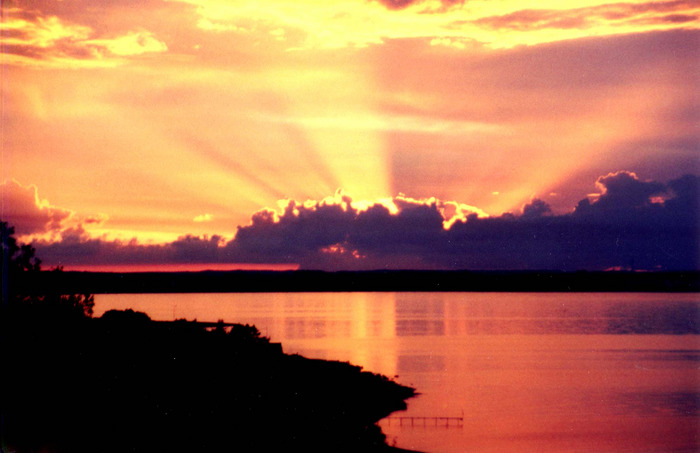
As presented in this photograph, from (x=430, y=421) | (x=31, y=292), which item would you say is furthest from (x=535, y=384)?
(x=31, y=292)

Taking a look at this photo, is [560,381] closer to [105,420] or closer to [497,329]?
[105,420]

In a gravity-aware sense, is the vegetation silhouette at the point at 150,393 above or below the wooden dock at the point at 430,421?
above

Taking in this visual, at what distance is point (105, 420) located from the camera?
33.3m

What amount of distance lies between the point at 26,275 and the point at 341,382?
88.5 ft

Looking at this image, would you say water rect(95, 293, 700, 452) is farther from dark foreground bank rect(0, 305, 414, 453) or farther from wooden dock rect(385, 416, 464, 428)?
dark foreground bank rect(0, 305, 414, 453)

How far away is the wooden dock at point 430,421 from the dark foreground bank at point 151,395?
4638mm

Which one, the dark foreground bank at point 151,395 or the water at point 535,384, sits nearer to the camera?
the dark foreground bank at point 151,395

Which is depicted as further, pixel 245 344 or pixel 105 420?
pixel 245 344

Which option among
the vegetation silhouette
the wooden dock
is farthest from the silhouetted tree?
the wooden dock

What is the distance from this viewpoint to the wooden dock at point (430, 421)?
58.4 m

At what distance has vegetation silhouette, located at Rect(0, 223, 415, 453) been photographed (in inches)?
1222

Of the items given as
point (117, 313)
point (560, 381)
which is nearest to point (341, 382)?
point (117, 313)

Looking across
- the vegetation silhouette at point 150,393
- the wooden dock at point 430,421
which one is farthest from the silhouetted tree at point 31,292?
the wooden dock at point 430,421

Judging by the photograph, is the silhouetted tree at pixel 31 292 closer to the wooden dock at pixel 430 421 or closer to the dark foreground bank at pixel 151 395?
the dark foreground bank at pixel 151 395
